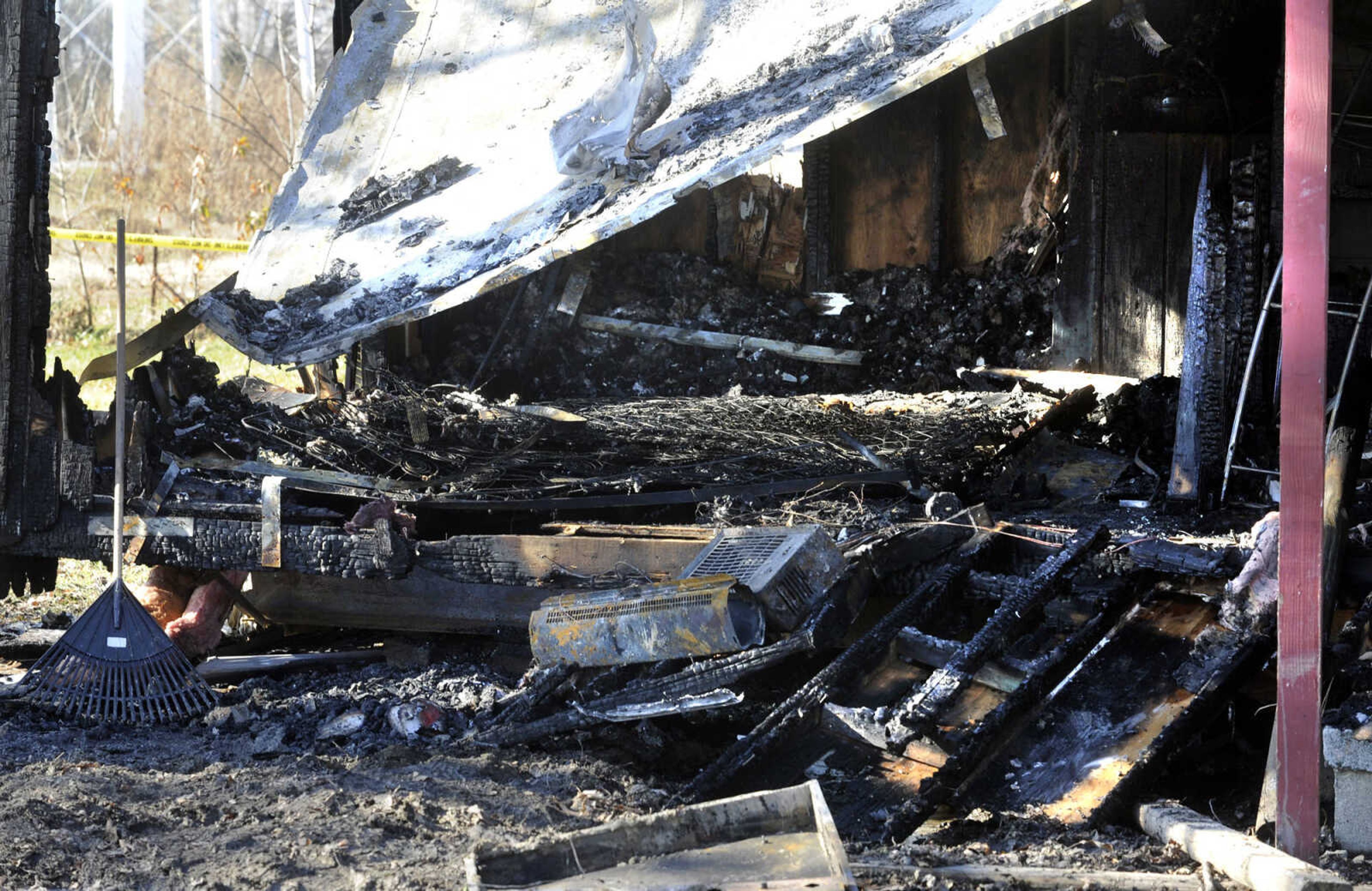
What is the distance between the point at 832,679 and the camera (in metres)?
4.92

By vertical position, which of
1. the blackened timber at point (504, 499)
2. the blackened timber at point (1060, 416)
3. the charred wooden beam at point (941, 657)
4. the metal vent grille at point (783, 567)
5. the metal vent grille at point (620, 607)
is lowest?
the charred wooden beam at point (941, 657)

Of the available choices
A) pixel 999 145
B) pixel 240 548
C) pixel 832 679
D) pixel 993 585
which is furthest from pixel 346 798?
pixel 999 145

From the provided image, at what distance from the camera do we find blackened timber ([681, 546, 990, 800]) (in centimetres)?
461

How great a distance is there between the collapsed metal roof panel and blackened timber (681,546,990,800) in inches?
98.6

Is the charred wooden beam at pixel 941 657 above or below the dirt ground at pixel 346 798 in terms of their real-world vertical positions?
above

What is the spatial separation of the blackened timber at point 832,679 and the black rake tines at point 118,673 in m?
2.30

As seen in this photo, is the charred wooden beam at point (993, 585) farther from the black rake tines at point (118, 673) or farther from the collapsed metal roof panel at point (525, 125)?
the black rake tines at point (118, 673)

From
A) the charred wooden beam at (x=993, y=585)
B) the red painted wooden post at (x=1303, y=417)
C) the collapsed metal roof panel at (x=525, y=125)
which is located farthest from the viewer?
the collapsed metal roof panel at (x=525, y=125)

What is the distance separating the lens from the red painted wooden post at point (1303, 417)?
3535 mm

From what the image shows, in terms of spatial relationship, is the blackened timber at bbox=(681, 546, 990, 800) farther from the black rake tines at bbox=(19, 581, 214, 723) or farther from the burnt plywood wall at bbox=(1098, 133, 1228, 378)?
the burnt plywood wall at bbox=(1098, 133, 1228, 378)

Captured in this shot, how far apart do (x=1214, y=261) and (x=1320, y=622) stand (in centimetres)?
345

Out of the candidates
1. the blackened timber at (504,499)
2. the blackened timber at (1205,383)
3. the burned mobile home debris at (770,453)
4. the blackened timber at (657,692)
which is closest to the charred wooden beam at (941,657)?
the burned mobile home debris at (770,453)

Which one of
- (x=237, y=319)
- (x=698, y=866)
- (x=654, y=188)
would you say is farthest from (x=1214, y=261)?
(x=237, y=319)

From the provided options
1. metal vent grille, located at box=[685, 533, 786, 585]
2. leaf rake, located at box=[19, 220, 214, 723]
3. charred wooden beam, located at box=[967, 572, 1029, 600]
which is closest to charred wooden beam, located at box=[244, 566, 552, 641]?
leaf rake, located at box=[19, 220, 214, 723]
